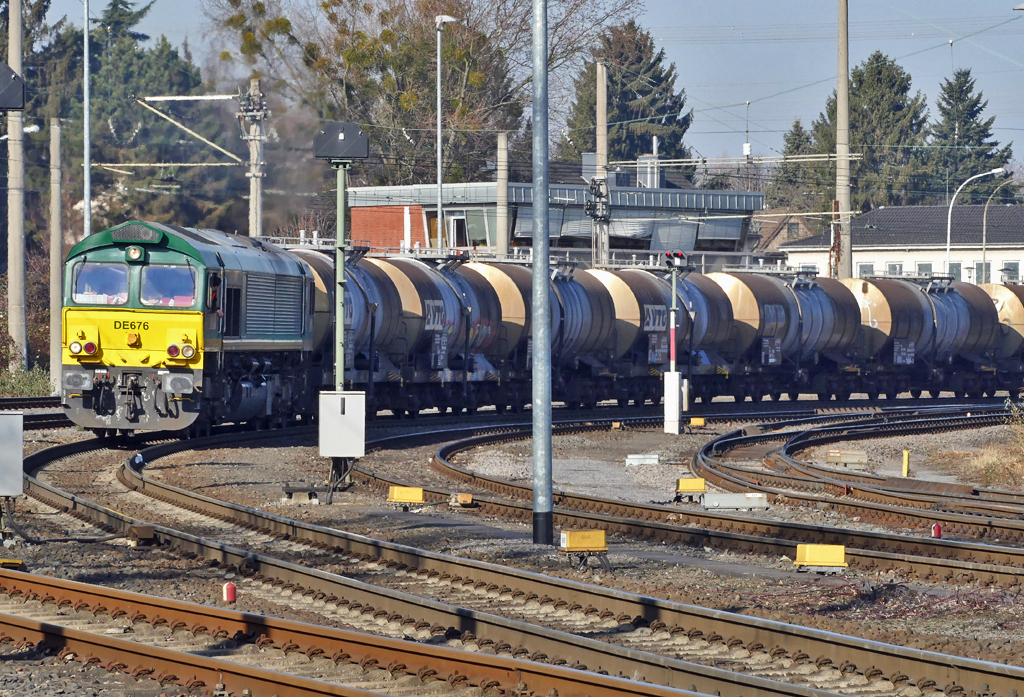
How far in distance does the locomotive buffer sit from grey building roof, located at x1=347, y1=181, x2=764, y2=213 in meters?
36.3

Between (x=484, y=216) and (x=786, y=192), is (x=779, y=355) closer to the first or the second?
(x=484, y=216)

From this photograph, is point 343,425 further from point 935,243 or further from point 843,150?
point 935,243

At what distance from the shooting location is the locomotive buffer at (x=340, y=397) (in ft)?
55.2

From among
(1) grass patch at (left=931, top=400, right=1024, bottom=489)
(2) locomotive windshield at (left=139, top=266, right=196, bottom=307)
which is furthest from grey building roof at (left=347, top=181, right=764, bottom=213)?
(2) locomotive windshield at (left=139, top=266, right=196, bottom=307)

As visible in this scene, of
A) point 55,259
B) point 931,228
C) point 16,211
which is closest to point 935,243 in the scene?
point 931,228

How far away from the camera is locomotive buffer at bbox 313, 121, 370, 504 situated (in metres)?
16.8

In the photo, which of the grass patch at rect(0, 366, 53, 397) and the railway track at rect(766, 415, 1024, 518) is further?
the grass patch at rect(0, 366, 53, 397)

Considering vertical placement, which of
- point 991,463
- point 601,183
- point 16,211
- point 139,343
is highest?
point 601,183

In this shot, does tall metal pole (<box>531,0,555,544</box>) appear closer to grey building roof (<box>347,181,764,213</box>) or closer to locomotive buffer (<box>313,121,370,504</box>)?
locomotive buffer (<box>313,121,370,504</box>)

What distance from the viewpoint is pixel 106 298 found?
71.8 feet

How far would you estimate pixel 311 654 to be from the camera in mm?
8141

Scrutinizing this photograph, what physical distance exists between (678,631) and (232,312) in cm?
1531

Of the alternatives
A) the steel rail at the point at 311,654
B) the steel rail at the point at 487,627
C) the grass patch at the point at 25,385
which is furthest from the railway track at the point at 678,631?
the grass patch at the point at 25,385

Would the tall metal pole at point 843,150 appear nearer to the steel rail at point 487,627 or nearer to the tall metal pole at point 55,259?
the tall metal pole at point 55,259
